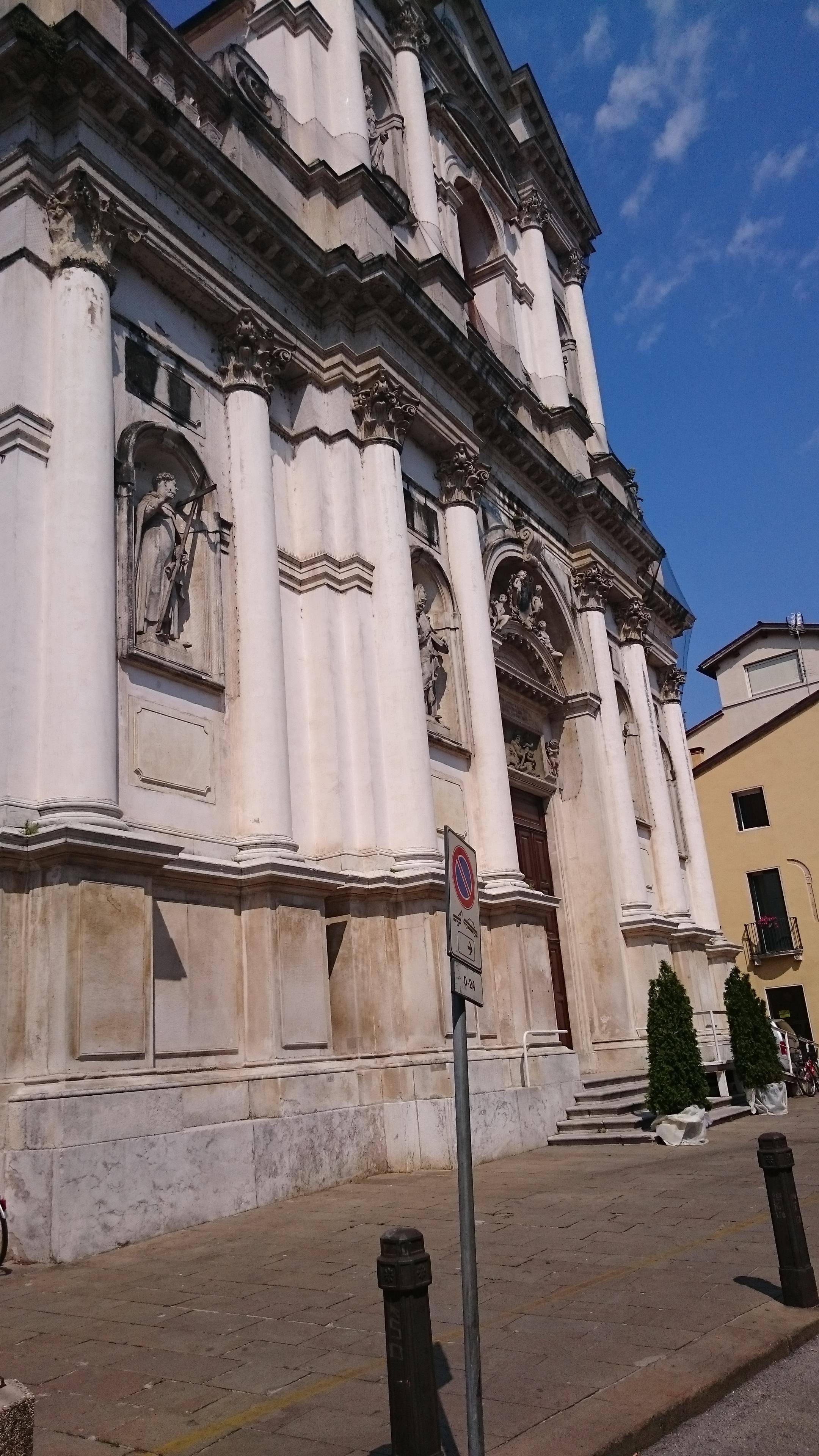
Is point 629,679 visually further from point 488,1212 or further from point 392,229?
point 488,1212

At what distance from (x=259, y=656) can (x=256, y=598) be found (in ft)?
2.33

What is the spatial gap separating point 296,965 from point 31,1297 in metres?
4.78

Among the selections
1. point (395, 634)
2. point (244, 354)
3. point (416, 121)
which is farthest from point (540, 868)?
point (416, 121)

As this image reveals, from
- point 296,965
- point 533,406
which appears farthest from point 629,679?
point 296,965

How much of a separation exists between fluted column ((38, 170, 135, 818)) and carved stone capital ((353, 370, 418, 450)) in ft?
13.8

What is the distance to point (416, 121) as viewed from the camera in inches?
762


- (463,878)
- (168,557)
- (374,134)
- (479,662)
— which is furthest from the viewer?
(374,134)

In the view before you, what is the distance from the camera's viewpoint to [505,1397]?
460 centimetres

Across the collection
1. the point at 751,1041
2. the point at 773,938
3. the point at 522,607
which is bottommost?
the point at 751,1041

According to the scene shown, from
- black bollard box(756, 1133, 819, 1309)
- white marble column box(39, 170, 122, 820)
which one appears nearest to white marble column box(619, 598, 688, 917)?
white marble column box(39, 170, 122, 820)

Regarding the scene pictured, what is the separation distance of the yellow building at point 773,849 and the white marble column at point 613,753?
12277 mm

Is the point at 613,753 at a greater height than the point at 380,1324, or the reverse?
the point at 613,753

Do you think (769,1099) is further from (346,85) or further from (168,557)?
(346,85)

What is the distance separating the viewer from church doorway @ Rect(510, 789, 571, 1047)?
1906 centimetres
